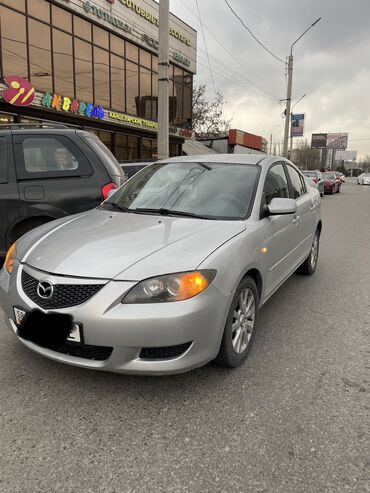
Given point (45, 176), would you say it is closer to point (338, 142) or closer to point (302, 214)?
point (302, 214)

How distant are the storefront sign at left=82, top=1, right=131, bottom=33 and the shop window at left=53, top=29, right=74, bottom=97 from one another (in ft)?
5.00

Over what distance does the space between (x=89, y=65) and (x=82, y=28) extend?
143cm

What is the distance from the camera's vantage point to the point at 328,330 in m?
3.97

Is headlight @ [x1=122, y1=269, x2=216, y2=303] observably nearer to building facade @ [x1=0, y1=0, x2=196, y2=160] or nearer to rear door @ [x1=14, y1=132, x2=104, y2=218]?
rear door @ [x1=14, y1=132, x2=104, y2=218]

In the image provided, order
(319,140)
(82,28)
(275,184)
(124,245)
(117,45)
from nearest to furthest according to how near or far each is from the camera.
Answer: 1. (124,245)
2. (275,184)
3. (82,28)
4. (117,45)
5. (319,140)

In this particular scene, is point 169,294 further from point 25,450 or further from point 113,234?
point 25,450

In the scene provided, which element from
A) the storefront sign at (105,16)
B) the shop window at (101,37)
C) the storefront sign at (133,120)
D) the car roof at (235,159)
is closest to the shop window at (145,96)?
the storefront sign at (133,120)

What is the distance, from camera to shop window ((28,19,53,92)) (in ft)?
49.6

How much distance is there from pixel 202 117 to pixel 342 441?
39.5 meters

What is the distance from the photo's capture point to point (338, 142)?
360ft

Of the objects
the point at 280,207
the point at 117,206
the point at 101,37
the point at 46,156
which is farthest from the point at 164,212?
the point at 101,37

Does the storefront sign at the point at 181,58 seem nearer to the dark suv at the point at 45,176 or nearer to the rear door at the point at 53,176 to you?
the dark suv at the point at 45,176

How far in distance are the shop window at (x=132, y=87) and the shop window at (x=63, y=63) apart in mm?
3905

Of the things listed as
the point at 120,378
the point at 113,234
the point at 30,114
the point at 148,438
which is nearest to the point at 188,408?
the point at 148,438
